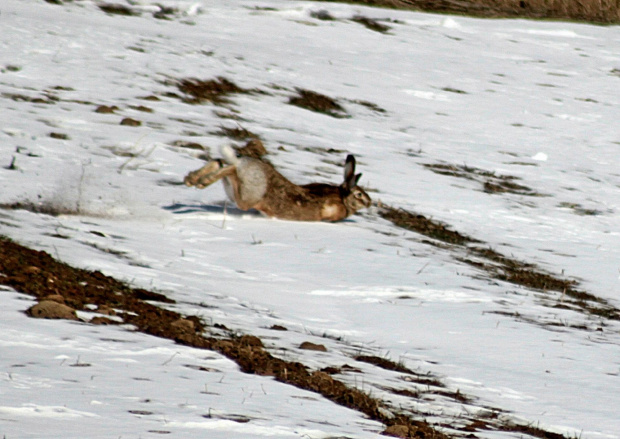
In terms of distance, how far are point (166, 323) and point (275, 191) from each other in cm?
419

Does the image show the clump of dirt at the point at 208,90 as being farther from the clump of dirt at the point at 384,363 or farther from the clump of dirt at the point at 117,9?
the clump of dirt at the point at 384,363

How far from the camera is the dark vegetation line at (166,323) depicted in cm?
486

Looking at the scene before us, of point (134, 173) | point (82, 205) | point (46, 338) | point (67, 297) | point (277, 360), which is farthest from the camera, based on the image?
point (134, 173)

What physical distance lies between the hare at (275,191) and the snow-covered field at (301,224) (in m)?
0.19

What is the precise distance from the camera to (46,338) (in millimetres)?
4824

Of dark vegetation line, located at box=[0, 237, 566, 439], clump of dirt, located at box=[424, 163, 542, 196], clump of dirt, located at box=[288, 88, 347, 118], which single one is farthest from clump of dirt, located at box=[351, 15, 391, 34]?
dark vegetation line, located at box=[0, 237, 566, 439]

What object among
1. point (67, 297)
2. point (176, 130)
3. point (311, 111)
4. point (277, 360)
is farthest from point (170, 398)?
point (311, 111)

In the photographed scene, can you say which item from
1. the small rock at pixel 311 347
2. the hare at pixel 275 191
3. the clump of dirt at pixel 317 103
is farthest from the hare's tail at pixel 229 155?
the clump of dirt at pixel 317 103

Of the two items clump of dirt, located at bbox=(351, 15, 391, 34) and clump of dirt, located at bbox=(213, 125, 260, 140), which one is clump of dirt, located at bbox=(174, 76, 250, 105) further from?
clump of dirt, located at bbox=(351, 15, 391, 34)

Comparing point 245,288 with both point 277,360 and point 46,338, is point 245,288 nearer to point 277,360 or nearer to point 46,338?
point 277,360

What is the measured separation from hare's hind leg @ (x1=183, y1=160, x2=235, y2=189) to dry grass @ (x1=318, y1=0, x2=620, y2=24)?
1801 cm

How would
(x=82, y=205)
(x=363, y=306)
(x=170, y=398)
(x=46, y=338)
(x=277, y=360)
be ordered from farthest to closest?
(x=82, y=205) → (x=363, y=306) → (x=277, y=360) → (x=46, y=338) → (x=170, y=398)

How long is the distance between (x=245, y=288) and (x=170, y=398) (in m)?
3.41

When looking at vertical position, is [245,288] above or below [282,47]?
below
